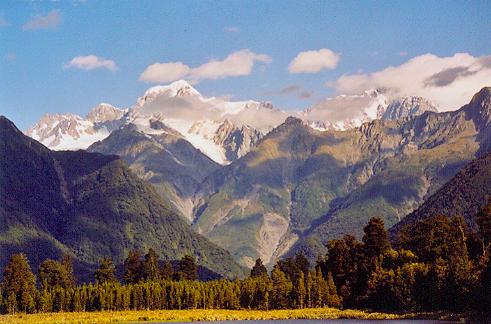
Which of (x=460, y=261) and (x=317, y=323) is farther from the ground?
(x=460, y=261)

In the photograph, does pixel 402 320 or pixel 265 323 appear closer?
pixel 402 320

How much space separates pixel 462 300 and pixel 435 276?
38.4 ft

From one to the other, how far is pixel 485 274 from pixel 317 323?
118ft

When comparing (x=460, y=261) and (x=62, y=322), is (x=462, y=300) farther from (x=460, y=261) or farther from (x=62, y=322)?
(x=62, y=322)

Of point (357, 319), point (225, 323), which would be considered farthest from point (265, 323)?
point (357, 319)

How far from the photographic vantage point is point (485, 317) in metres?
162

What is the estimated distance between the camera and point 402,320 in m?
180

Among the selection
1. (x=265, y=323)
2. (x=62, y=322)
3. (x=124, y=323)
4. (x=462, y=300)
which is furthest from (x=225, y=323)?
(x=462, y=300)

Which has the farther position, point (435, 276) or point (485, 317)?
point (435, 276)

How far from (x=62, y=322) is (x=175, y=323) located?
26.3 metres

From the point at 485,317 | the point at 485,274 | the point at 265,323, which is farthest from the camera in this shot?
the point at 265,323

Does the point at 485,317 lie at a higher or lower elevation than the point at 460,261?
lower

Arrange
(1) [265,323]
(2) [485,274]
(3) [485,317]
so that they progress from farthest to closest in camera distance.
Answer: (1) [265,323] < (2) [485,274] < (3) [485,317]

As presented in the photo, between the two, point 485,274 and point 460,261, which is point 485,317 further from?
point 460,261
